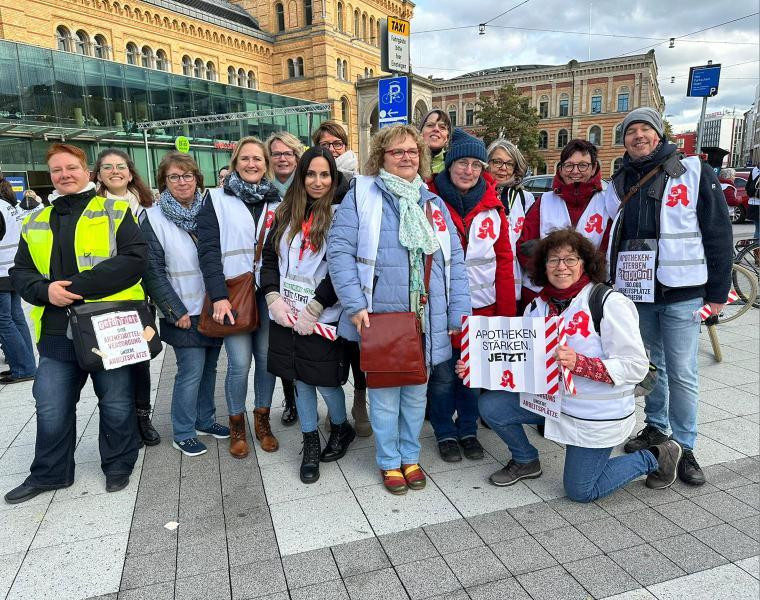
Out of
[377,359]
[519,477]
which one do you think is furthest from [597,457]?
[377,359]

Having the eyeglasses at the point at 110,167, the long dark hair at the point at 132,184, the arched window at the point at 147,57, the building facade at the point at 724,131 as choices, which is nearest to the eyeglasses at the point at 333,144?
the long dark hair at the point at 132,184

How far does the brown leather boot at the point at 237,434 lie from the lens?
3865 mm

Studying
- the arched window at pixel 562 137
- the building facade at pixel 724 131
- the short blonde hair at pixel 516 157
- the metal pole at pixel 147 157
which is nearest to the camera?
the short blonde hair at pixel 516 157

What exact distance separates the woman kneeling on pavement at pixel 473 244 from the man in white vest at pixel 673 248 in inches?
28.2

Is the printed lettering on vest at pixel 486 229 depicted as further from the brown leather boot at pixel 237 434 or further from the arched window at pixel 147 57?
the arched window at pixel 147 57

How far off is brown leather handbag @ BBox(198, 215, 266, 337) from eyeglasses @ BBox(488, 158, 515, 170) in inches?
74.8

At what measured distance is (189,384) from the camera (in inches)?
151

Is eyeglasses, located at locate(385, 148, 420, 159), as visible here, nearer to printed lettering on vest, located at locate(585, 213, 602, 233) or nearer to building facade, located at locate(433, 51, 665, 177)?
printed lettering on vest, located at locate(585, 213, 602, 233)

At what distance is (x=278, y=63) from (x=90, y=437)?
1702 inches

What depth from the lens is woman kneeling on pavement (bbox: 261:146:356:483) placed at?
3.32m

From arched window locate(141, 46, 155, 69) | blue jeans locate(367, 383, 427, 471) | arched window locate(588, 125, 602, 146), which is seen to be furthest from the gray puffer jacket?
arched window locate(588, 125, 602, 146)

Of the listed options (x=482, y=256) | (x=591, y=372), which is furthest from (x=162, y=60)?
(x=591, y=372)

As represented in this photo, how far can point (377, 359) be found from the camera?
3043 mm

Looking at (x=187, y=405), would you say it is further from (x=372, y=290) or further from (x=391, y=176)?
(x=391, y=176)
